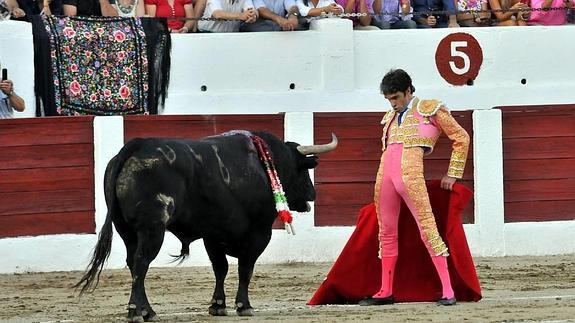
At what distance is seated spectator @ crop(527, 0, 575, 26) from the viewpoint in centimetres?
1268

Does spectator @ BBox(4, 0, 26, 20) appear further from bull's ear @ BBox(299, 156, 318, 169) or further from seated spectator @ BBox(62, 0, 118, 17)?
bull's ear @ BBox(299, 156, 318, 169)

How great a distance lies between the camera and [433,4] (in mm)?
12633

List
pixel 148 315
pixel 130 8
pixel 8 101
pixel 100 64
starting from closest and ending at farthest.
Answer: pixel 148 315 < pixel 8 101 < pixel 100 64 < pixel 130 8

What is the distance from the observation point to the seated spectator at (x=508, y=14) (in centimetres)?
1266

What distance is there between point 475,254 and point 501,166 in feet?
2.35

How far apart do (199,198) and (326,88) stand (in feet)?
15.9

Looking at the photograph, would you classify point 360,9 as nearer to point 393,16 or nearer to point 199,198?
point 393,16

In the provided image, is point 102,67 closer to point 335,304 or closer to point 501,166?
point 501,166

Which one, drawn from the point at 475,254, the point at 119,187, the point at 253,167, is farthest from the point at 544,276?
the point at 119,187

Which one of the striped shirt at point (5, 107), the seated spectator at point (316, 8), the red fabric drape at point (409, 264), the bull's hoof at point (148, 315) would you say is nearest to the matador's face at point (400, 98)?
the red fabric drape at point (409, 264)

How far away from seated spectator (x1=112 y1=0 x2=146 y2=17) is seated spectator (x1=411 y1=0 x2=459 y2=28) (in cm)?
239

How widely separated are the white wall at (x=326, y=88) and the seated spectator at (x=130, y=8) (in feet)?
1.23

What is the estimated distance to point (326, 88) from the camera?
12047 mm

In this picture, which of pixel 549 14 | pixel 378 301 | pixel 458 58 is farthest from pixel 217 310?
pixel 549 14
